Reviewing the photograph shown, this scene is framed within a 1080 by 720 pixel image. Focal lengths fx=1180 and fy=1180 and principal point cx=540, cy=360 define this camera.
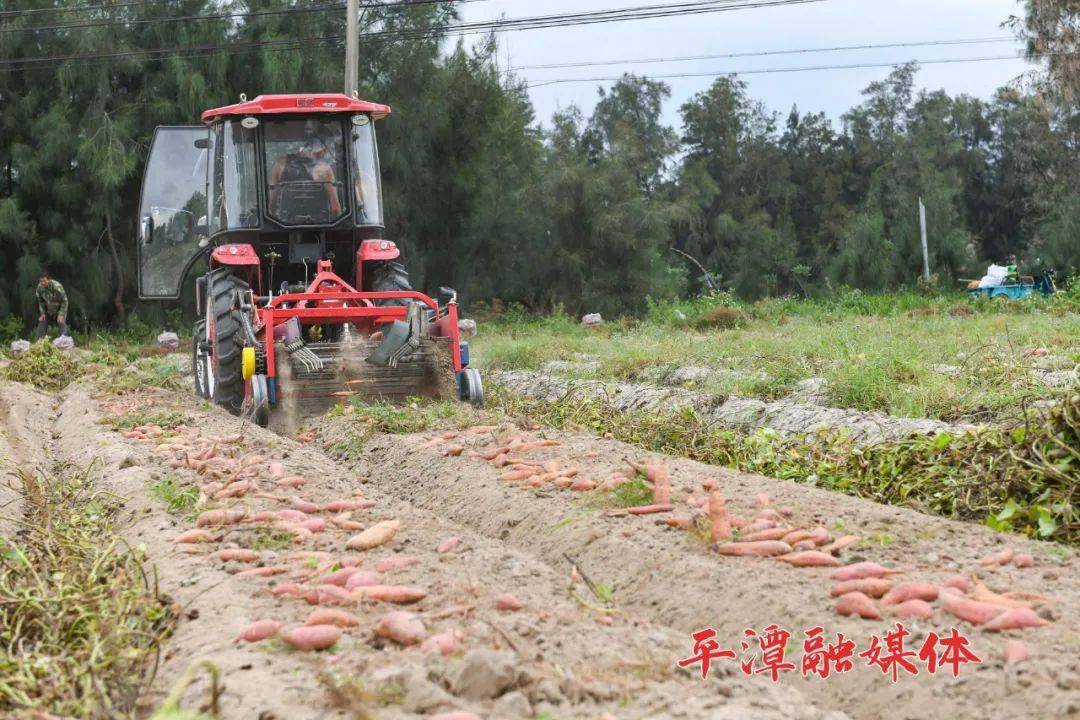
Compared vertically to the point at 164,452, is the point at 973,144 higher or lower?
higher

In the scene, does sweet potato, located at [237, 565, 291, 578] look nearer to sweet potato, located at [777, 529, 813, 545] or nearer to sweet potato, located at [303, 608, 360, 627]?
sweet potato, located at [303, 608, 360, 627]

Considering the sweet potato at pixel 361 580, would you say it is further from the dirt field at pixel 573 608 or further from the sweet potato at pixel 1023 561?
the sweet potato at pixel 1023 561

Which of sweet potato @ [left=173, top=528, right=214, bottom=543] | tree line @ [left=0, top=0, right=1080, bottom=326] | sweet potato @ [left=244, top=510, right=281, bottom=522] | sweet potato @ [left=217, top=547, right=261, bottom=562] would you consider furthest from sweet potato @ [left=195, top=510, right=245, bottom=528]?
tree line @ [left=0, top=0, right=1080, bottom=326]

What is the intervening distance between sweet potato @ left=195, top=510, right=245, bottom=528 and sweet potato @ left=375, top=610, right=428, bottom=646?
187cm

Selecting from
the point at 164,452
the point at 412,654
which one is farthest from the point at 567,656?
the point at 164,452

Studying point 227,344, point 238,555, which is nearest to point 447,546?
point 238,555

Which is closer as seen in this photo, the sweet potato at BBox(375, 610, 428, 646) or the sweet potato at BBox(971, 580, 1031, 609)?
the sweet potato at BBox(375, 610, 428, 646)

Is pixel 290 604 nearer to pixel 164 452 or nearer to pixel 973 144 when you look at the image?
pixel 164 452

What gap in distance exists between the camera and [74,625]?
3.53 m

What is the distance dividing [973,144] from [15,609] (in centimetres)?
4919

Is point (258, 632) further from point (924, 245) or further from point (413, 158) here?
point (924, 245)

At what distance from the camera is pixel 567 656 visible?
323cm

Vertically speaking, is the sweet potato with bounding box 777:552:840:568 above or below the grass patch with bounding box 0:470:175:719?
below

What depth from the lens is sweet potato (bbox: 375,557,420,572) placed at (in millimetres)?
4227
